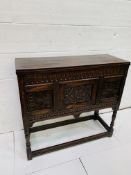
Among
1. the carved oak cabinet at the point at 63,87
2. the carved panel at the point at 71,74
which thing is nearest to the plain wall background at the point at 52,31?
the carved oak cabinet at the point at 63,87

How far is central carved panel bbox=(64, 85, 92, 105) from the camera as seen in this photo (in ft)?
4.34

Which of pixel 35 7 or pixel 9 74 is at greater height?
pixel 35 7

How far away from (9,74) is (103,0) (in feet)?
3.74

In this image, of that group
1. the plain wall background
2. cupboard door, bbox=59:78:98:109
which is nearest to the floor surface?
the plain wall background

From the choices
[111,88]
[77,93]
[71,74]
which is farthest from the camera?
[111,88]

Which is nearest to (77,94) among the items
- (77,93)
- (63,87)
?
(77,93)

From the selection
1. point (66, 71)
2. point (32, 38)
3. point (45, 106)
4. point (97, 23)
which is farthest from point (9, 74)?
point (97, 23)

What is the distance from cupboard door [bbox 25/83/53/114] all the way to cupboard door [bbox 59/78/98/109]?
10 centimetres

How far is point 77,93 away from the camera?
1357 millimetres

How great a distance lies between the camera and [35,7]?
1.35m

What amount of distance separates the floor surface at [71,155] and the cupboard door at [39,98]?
0.51 meters

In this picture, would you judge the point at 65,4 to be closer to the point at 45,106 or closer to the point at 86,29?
the point at 86,29

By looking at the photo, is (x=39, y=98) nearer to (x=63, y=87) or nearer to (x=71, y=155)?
(x=63, y=87)

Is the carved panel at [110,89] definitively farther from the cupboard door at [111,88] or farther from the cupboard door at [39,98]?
the cupboard door at [39,98]
